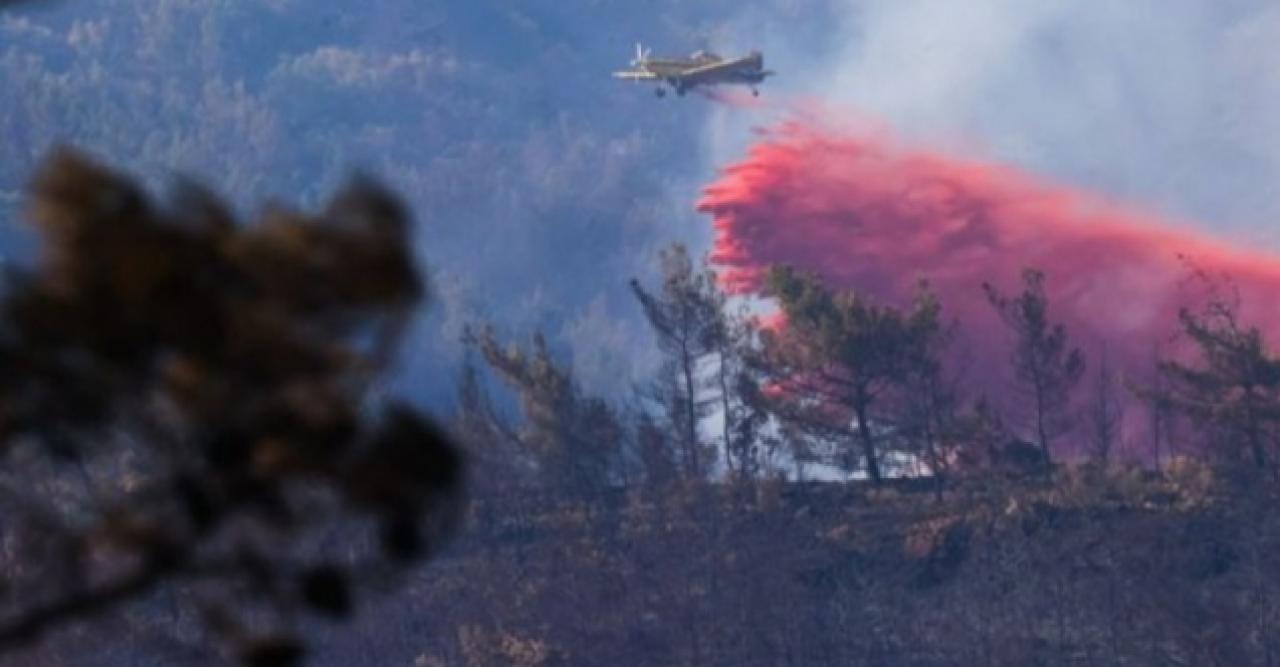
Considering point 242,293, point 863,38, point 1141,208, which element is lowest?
point 242,293

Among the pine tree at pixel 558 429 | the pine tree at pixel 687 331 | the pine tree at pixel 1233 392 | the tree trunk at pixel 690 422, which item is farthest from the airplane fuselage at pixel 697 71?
the pine tree at pixel 1233 392

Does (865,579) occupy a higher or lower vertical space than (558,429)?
lower

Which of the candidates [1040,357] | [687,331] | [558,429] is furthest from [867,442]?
[558,429]

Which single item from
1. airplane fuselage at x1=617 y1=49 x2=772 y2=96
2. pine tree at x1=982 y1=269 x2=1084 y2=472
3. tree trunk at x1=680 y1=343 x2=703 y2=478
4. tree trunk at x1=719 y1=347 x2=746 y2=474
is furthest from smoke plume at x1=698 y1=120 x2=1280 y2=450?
tree trunk at x1=719 y1=347 x2=746 y2=474

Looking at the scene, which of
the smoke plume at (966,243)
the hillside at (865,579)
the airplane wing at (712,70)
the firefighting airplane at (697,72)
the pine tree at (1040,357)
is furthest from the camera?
the smoke plume at (966,243)

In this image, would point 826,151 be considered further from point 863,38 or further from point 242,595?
point 242,595

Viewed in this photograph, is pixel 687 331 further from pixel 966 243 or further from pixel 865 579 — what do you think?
pixel 966 243

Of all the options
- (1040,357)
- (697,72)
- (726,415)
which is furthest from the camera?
(697,72)

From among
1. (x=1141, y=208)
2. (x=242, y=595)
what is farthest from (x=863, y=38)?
(x=242, y=595)

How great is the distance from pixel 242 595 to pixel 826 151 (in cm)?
8470

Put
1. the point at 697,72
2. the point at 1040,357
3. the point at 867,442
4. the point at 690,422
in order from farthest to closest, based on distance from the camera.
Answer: the point at 697,72 < the point at 1040,357 < the point at 690,422 < the point at 867,442

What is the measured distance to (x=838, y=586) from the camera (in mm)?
62562

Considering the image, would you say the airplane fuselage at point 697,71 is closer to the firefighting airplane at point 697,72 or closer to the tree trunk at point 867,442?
the firefighting airplane at point 697,72

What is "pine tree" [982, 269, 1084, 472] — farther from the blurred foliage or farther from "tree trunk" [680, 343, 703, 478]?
the blurred foliage
